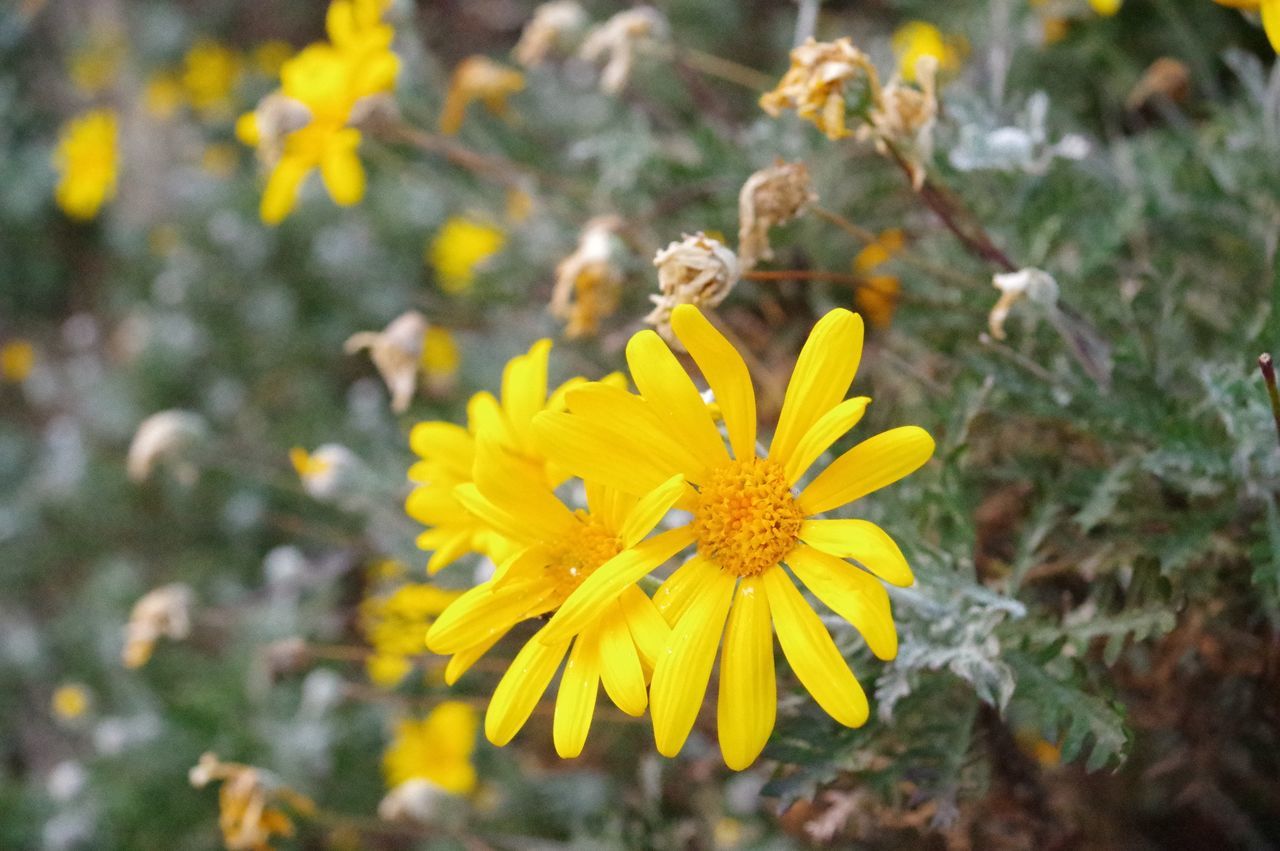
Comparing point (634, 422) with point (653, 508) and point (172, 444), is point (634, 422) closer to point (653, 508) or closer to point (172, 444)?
point (653, 508)

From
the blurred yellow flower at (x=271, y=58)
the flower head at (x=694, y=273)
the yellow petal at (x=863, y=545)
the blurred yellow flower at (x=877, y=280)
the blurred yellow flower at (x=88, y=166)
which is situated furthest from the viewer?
the blurred yellow flower at (x=271, y=58)

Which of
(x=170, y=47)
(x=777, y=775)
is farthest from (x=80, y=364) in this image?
(x=777, y=775)

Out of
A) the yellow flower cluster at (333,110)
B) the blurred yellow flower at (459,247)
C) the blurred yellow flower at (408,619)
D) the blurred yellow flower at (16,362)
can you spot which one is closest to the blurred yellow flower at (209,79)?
the blurred yellow flower at (16,362)

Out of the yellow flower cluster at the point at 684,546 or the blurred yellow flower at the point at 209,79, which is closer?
the yellow flower cluster at the point at 684,546

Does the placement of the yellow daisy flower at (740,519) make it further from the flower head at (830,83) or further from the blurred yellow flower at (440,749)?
the blurred yellow flower at (440,749)

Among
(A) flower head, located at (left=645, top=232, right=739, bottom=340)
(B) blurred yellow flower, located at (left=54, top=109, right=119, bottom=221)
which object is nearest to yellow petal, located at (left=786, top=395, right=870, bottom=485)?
(A) flower head, located at (left=645, top=232, right=739, bottom=340)

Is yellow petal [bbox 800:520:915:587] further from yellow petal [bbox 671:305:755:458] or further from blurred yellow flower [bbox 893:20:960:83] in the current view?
blurred yellow flower [bbox 893:20:960:83]

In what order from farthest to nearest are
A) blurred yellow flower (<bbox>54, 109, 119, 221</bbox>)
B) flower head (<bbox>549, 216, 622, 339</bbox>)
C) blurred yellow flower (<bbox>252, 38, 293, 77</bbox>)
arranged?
blurred yellow flower (<bbox>252, 38, 293, 77</bbox>), blurred yellow flower (<bbox>54, 109, 119, 221</bbox>), flower head (<bbox>549, 216, 622, 339</bbox>)
